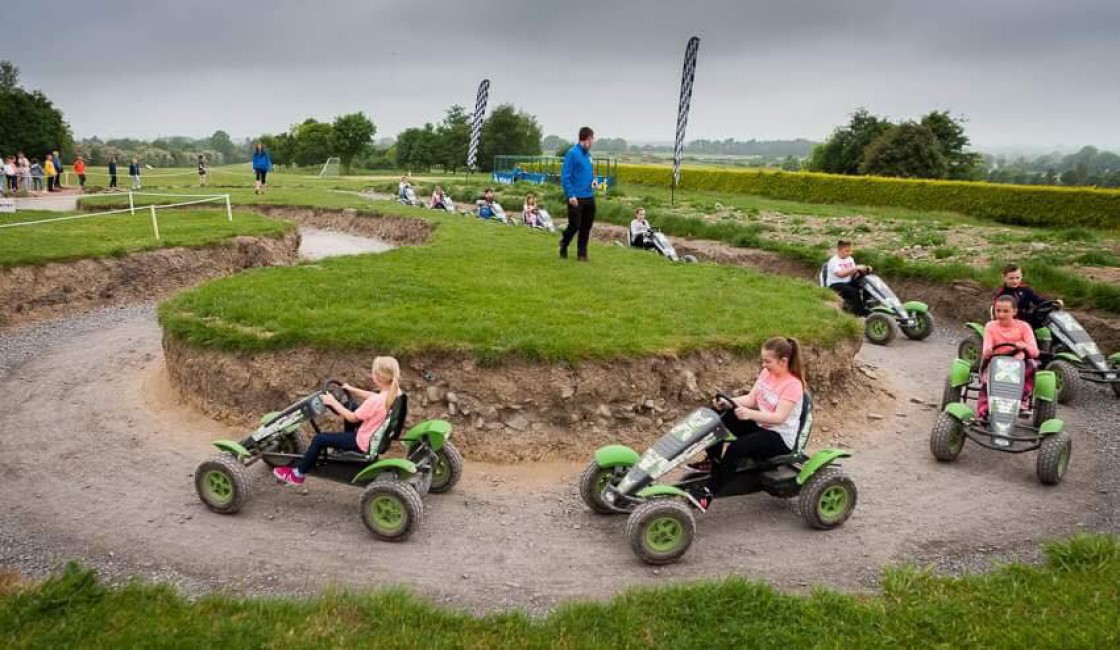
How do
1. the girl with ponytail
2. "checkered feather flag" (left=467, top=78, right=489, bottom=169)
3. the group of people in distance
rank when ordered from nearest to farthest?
the girl with ponytail
the group of people in distance
"checkered feather flag" (left=467, top=78, right=489, bottom=169)

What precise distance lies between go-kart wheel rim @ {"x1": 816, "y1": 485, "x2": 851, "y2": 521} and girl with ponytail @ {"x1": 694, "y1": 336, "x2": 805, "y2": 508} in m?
0.52

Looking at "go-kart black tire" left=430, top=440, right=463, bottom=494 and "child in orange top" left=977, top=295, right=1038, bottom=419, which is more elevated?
"child in orange top" left=977, top=295, right=1038, bottom=419

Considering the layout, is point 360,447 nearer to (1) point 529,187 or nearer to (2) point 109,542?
(2) point 109,542

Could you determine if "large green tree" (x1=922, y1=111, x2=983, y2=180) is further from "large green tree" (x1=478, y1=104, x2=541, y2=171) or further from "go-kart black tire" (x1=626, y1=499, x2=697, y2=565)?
"go-kart black tire" (x1=626, y1=499, x2=697, y2=565)

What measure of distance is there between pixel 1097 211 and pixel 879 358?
22249mm

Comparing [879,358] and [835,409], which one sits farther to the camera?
[879,358]

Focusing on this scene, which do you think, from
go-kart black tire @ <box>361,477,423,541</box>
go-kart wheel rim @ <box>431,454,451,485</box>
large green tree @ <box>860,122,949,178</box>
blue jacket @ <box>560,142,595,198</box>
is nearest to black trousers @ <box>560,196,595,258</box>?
blue jacket @ <box>560,142,595,198</box>

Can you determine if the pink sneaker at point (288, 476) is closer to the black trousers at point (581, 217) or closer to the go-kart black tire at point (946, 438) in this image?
the go-kart black tire at point (946, 438)

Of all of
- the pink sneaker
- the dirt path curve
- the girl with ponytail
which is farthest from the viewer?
the pink sneaker

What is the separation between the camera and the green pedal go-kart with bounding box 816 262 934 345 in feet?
46.6

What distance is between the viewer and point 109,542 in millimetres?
6531

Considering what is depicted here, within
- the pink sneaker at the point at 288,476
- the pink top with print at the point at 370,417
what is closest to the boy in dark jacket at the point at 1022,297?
the pink top with print at the point at 370,417

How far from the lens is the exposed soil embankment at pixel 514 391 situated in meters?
8.66

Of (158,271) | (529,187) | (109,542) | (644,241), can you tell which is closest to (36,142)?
(529,187)
